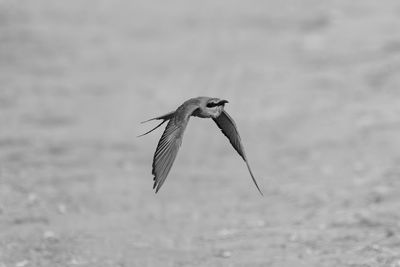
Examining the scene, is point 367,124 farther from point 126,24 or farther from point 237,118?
point 126,24

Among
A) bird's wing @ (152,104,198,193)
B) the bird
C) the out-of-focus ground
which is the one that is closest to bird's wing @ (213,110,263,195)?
the bird

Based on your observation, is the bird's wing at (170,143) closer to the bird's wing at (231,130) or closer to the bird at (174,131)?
the bird at (174,131)

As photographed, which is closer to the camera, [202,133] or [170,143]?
[170,143]

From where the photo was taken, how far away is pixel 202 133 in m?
10.7

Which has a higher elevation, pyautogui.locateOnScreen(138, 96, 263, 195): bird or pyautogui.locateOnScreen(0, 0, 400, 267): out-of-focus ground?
pyautogui.locateOnScreen(0, 0, 400, 267): out-of-focus ground

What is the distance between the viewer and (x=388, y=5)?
46.4 feet

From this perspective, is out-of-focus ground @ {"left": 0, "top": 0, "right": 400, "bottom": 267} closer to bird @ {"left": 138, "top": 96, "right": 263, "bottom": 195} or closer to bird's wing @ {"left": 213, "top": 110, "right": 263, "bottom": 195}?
bird's wing @ {"left": 213, "top": 110, "right": 263, "bottom": 195}

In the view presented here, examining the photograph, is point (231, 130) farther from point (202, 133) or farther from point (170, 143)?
point (202, 133)

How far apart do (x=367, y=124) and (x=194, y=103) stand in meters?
5.40

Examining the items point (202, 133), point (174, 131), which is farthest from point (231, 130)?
point (202, 133)

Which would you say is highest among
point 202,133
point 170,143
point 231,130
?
point 202,133

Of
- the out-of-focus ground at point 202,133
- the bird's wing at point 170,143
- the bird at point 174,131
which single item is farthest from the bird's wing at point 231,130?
the out-of-focus ground at point 202,133

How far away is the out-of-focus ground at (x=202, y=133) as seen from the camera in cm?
732

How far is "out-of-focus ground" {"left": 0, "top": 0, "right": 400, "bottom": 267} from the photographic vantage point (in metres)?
7.32
